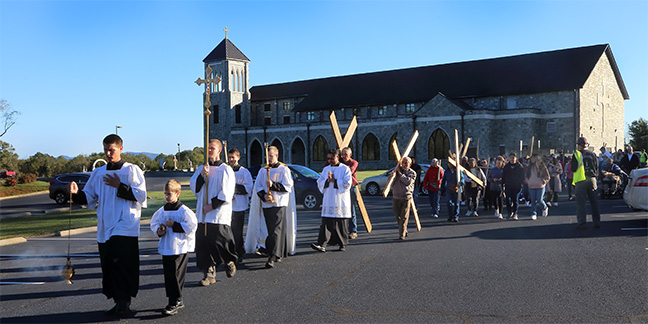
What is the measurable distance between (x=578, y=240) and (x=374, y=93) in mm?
53632

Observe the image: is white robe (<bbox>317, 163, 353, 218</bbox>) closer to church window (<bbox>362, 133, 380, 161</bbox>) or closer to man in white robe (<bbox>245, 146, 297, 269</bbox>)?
man in white robe (<bbox>245, 146, 297, 269</bbox>)

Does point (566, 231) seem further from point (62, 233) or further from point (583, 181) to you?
point (62, 233)

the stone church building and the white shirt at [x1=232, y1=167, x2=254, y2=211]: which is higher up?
the stone church building

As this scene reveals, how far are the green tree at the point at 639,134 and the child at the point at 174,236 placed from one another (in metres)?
69.8

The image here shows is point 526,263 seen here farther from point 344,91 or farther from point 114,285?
point 344,91

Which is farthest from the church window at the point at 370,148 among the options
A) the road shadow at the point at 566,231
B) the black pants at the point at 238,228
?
the black pants at the point at 238,228

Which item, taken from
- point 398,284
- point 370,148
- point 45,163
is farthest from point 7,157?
point 398,284

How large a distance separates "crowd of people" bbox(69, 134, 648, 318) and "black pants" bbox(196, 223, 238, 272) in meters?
0.01

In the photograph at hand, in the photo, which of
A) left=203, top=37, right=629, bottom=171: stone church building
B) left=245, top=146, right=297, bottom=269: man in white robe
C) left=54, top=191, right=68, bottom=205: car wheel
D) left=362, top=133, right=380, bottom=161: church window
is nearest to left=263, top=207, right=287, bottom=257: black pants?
left=245, top=146, right=297, bottom=269: man in white robe

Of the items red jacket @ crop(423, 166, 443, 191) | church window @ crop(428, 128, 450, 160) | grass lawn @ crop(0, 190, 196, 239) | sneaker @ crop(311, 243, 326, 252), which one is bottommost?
grass lawn @ crop(0, 190, 196, 239)

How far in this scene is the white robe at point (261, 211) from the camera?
9.28 m

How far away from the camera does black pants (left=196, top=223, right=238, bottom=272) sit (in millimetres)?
7587

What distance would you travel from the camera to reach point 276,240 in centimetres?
897

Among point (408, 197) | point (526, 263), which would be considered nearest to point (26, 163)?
point (408, 197)
